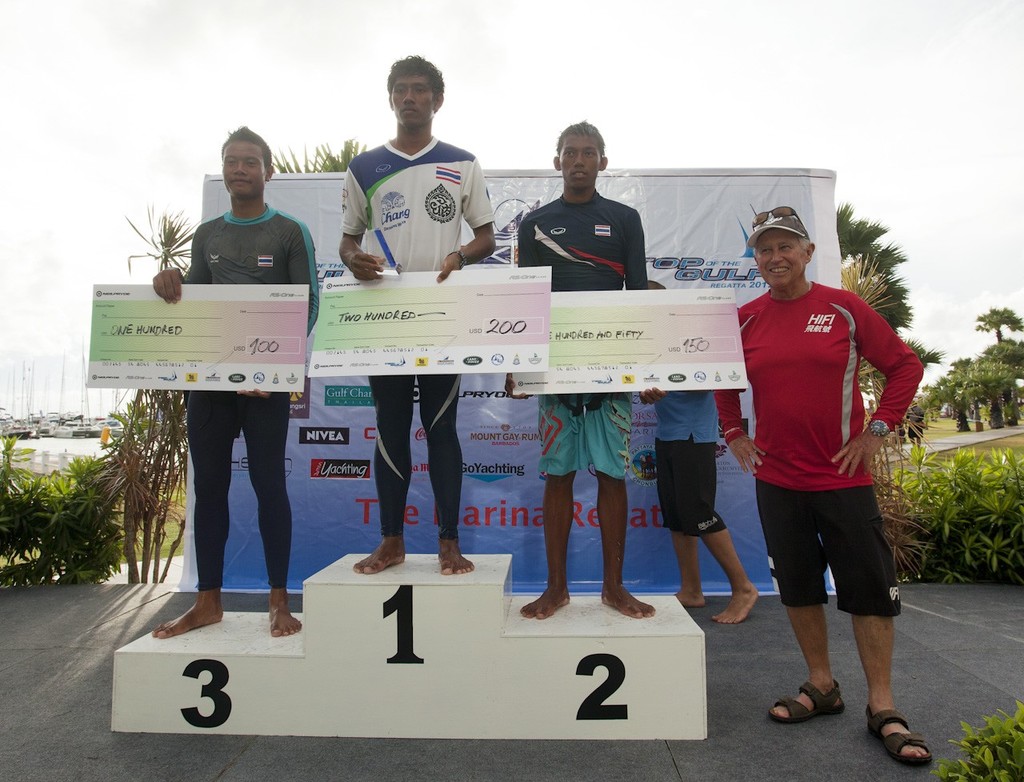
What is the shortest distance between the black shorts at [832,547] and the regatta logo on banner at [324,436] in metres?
2.69

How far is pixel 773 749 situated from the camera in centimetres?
189

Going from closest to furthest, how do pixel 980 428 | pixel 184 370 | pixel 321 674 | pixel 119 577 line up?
pixel 321 674 → pixel 184 370 → pixel 119 577 → pixel 980 428

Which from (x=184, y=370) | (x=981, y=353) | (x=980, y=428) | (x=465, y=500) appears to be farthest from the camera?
(x=981, y=353)

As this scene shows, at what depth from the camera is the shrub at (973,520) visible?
13.0 ft

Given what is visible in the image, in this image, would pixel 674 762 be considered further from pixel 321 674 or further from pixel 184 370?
pixel 184 370

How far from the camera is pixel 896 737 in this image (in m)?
1.83

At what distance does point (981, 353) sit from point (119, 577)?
46096 millimetres

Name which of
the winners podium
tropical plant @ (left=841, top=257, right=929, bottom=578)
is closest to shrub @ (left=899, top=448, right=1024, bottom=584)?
tropical plant @ (left=841, top=257, right=929, bottom=578)

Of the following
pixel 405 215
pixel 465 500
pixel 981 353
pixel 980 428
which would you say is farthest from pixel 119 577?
pixel 981 353

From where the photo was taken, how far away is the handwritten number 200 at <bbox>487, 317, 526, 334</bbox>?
2076 mm

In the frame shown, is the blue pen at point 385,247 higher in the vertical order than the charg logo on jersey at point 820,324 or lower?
higher

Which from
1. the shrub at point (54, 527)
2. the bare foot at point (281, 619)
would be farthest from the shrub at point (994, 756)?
the shrub at point (54, 527)

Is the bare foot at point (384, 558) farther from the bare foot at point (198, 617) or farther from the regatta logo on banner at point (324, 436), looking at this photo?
the regatta logo on banner at point (324, 436)

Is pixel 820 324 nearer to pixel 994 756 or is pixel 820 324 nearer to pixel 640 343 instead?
pixel 640 343
